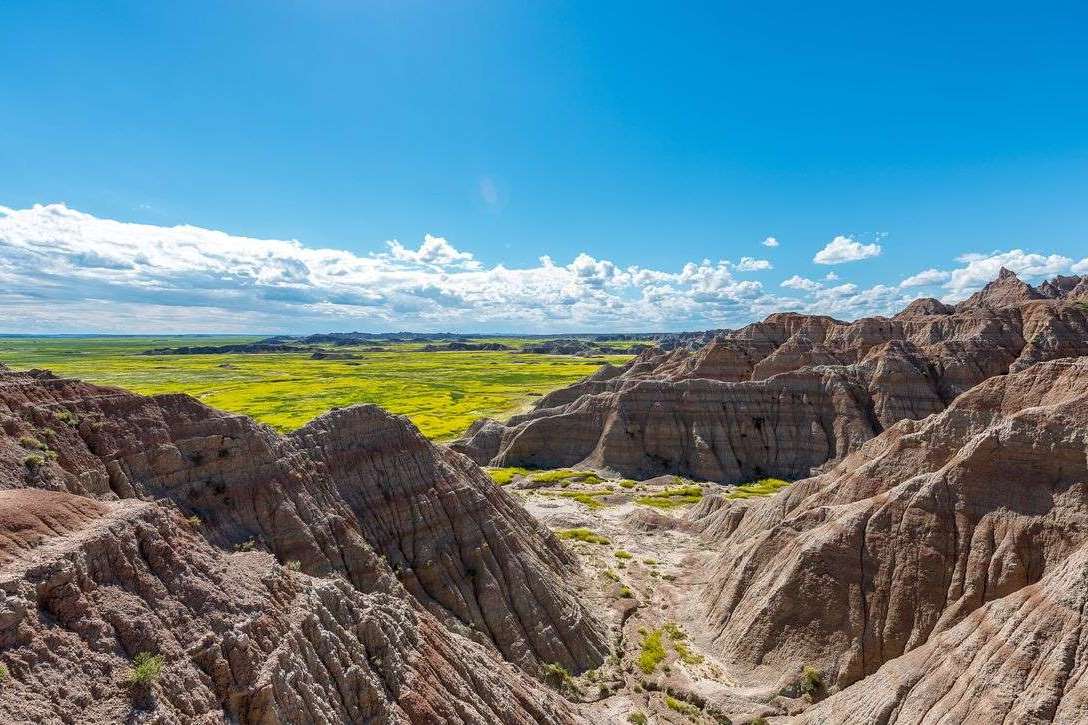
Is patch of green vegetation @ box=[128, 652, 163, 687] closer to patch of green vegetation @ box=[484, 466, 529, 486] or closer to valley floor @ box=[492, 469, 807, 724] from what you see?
valley floor @ box=[492, 469, 807, 724]

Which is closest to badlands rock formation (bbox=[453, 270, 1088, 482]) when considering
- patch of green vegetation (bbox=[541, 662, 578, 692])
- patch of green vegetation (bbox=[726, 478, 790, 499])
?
patch of green vegetation (bbox=[726, 478, 790, 499])

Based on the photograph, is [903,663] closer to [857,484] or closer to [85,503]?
[857,484]

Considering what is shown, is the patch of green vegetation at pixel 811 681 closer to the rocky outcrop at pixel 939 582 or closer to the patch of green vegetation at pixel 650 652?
the rocky outcrop at pixel 939 582

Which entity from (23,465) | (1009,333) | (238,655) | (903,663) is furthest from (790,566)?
(1009,333)

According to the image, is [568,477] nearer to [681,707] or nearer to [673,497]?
[673,497]

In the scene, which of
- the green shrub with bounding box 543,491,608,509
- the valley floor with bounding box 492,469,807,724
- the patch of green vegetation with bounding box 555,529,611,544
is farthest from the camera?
the green shrub with bounding box 543,491,608,509

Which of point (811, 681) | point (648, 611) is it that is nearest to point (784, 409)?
point (648, 611)
